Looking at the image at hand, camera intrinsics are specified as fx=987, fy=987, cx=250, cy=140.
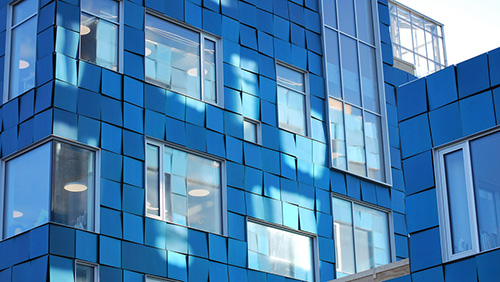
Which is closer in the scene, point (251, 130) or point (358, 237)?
point (251, 130)

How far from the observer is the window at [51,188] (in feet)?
78.0

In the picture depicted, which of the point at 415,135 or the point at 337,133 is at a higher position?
the point at 337,133

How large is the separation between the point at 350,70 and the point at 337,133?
274 cm

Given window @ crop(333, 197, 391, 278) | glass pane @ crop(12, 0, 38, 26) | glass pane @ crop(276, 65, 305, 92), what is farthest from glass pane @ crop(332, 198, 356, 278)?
glass pane @ crop(12, 0, 38, 26)

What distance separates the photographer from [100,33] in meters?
26.1

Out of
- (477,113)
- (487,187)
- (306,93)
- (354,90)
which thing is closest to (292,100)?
(306,93)

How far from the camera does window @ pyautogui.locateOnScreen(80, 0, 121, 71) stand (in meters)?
25.8

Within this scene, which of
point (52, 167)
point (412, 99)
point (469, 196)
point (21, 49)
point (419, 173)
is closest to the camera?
point (469, 196)

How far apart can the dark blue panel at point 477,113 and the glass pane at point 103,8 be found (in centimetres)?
1172

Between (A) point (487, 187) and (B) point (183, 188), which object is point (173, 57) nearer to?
(B) point (183, 188)

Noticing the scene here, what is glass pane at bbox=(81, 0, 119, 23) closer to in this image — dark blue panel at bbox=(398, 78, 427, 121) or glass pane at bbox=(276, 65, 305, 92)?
glass pane at bbox=(276, 65, 305, 92)

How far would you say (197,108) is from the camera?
27.6m

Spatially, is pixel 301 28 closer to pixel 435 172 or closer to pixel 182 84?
pixel 182 84

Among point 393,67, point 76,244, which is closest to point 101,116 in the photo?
point 76,244
